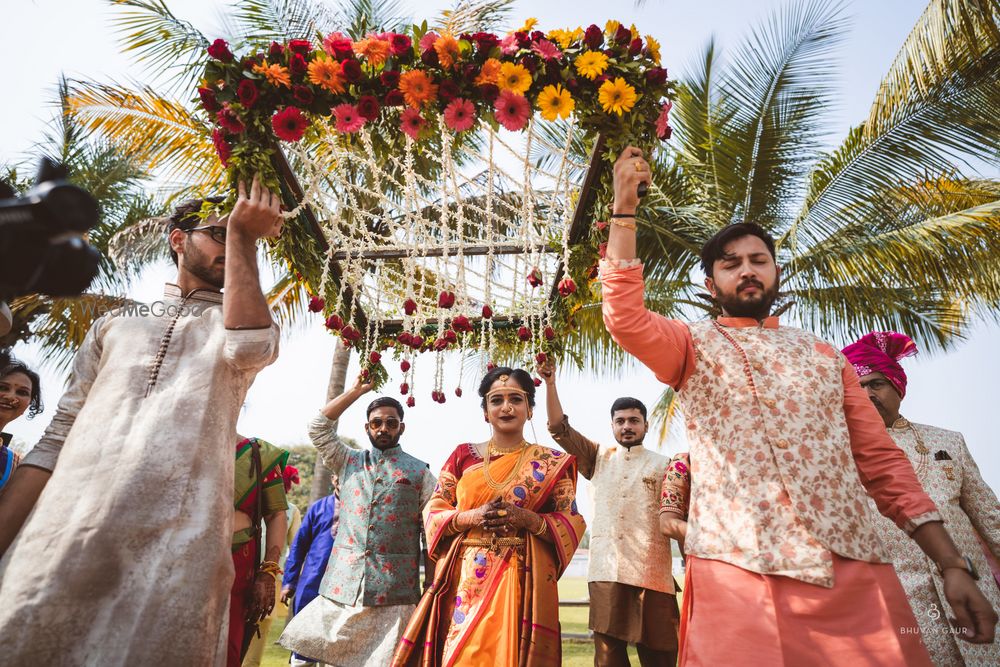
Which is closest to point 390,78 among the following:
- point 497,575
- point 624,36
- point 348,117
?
point 348,117

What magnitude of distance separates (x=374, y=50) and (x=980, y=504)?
4.11m

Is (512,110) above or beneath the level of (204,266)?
above

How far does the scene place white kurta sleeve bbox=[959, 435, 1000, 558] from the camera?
12.6 ft

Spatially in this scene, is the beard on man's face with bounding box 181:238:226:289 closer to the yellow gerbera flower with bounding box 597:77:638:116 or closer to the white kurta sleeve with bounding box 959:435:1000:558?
the yellow gerbera flower with bounding box 597:77:638:116

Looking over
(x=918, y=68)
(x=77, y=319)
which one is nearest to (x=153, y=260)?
(x=77, y=319)

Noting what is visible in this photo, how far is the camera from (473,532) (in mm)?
3779

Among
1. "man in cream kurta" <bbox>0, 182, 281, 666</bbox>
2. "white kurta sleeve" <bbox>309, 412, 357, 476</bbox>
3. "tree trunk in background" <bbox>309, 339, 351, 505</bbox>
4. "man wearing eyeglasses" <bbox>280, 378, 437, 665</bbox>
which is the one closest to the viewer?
"man in cream kurta" <bbox>0, 182, 281, 666</bbox>

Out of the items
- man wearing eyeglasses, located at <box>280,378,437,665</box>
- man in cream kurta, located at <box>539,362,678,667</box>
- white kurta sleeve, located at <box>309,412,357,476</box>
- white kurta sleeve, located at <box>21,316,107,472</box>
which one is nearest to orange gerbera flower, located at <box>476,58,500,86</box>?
white kurta sleeve, located at <box>21,316,107,472</box>

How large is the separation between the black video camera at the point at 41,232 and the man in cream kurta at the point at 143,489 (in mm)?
818

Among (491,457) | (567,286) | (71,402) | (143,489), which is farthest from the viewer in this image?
(491,457)

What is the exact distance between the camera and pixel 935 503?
372 cm

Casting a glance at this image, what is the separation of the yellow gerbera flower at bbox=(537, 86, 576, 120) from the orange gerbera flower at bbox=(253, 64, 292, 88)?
99 centimetres

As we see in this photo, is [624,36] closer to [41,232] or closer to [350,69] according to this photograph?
[350,69]

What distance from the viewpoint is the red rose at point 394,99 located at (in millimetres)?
2645
